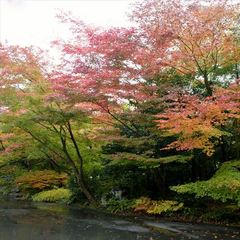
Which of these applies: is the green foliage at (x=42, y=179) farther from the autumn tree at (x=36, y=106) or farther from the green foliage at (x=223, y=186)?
the green foliage at (x=223, y=186)

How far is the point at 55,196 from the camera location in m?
21.9

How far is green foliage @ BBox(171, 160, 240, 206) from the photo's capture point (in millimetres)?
11249

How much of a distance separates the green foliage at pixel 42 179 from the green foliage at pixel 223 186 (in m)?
13.1

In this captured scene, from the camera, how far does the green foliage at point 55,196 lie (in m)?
21.3

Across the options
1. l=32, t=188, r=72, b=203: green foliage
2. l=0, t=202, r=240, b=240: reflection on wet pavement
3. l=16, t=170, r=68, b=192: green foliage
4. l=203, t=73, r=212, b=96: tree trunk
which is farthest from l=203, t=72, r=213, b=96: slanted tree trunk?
l=16, t=170, r=68, b=192: green foliage

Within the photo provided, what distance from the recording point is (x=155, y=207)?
15.0 m

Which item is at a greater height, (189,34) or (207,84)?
(189,34)

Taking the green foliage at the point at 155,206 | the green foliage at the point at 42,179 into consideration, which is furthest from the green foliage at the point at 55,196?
the green foliage at the point at 155,206

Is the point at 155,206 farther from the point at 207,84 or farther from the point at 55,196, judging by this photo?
the point at 55,196

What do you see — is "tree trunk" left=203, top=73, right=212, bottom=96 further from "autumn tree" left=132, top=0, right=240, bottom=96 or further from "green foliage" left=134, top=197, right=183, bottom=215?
"green foliage" left=134, top=197, right=183, bottom=215

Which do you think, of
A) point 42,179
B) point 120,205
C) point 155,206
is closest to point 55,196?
point 42,179

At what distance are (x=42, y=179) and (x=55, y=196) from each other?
8.83ft

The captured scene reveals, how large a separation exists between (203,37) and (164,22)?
154cm

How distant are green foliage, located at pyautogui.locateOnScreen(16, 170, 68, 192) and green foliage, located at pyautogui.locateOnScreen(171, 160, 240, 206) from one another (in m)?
13.1
